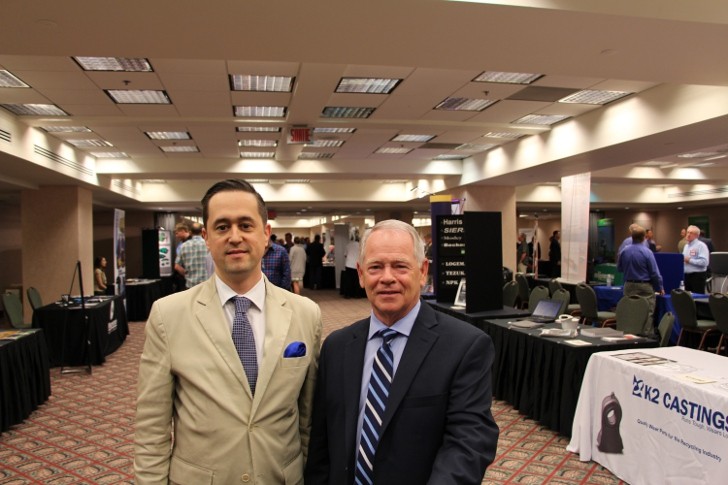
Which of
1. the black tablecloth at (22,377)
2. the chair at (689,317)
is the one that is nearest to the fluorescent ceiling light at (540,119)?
the chair at (689,317)

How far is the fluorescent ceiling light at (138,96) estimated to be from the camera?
6234 mm

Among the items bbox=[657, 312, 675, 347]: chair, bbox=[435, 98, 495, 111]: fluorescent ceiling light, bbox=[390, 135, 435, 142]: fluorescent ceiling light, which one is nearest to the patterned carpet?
bbox=[657, 312, 675, 347]: chair

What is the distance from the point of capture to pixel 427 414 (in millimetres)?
1314

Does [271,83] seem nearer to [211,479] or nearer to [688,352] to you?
[688,352]

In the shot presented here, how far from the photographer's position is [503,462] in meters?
3.88

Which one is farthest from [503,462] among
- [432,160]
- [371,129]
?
[432,160]

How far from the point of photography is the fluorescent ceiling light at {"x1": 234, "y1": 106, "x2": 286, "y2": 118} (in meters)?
7.14

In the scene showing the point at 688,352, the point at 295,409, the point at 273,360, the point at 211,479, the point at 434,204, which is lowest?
the point at 688,352

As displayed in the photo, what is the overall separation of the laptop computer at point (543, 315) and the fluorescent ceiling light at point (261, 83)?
3.53 meters

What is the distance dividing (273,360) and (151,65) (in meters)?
4.79

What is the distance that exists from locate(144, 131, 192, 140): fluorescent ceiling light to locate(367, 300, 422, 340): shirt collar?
7676 mm

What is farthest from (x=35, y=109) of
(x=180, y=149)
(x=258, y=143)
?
(x=258, y=143)

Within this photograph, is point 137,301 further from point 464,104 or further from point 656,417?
point 656,417

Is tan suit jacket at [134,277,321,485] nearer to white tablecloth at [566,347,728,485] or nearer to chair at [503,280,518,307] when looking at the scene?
white tablecloth at [566,347,728,485]
